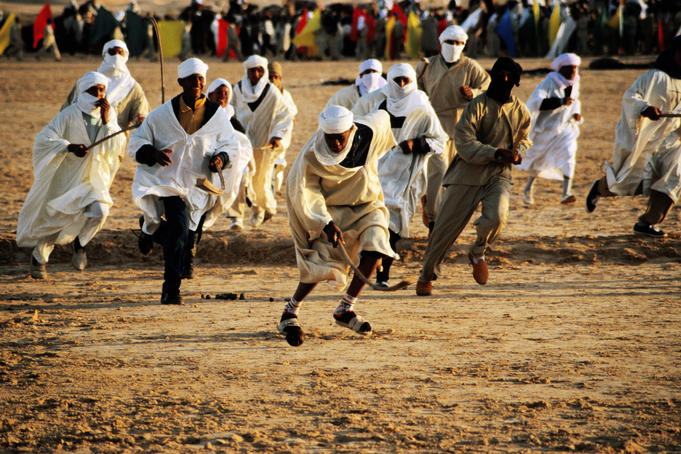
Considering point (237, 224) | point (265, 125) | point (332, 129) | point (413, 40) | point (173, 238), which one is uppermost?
point (332, 129)

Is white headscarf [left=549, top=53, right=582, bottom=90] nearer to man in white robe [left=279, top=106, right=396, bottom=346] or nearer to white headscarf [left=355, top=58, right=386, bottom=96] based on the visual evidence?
white headscarf [left=355, top=58, right=386, bottom=96]

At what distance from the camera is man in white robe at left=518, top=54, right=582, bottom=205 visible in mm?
11094

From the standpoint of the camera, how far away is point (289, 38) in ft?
102

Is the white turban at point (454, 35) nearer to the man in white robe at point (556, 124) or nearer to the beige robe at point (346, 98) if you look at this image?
the beige robe at point (346, 98)

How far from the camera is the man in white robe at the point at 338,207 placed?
5871 mm

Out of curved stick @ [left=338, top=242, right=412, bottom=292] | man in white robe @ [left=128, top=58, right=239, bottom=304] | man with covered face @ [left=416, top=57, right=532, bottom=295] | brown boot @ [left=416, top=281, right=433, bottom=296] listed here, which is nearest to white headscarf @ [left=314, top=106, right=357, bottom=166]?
curved stick @ [left=338, top=242, right=412, bottom=292]

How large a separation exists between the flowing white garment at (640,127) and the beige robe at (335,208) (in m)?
3.98

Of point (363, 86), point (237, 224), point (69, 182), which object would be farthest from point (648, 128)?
point (69, 182)

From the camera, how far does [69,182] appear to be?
8586 millimetres

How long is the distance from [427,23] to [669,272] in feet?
66.6

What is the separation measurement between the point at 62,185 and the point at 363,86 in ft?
11.2

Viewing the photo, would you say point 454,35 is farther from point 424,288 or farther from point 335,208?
point 335,208

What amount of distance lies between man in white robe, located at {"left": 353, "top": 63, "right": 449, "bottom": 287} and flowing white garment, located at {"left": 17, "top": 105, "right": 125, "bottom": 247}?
2.53 metres

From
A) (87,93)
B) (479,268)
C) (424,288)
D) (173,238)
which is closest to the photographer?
(479,268)
